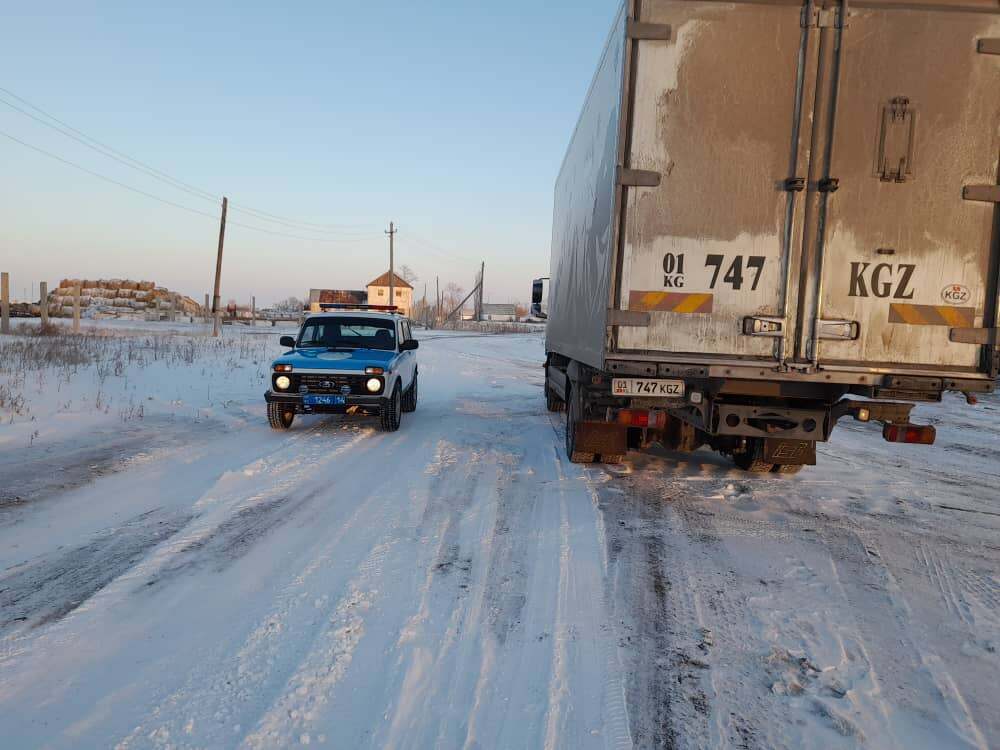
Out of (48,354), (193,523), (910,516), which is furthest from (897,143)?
(48,354)

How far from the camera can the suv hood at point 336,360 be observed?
7965 mm

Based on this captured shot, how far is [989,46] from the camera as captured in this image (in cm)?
425

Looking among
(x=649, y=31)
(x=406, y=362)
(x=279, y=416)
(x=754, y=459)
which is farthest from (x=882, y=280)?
(x=279, y=416)

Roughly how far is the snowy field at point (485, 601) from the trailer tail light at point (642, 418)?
28.8 inches

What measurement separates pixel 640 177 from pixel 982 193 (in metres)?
2.59

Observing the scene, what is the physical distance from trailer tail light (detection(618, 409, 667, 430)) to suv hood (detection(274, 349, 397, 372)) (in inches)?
148

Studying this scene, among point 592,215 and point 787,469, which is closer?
point 592,215

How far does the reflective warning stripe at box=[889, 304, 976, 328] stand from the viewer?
14.6ft

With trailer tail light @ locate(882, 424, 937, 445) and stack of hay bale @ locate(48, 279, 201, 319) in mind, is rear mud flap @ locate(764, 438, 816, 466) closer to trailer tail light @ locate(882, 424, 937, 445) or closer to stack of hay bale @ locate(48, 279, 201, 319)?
trailer tail light @ locate(882, 424, 937, 445)

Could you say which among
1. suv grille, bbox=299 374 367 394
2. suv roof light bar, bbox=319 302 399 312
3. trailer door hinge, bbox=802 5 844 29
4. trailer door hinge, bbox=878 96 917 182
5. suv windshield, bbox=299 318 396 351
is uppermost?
Result: trailer door hinge, bbox=802 5 844 29

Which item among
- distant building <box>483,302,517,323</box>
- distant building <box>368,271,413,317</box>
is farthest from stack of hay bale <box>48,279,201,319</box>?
distant building <box>483,302,517,323</box>

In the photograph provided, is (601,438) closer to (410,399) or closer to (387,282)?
(410,399)

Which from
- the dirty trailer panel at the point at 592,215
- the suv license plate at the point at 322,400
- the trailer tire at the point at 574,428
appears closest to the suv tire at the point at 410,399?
the suv license plate at the point at 322,400

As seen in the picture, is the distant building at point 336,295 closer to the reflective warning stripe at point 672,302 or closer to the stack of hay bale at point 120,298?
the stack of hay bale at point 120,298
